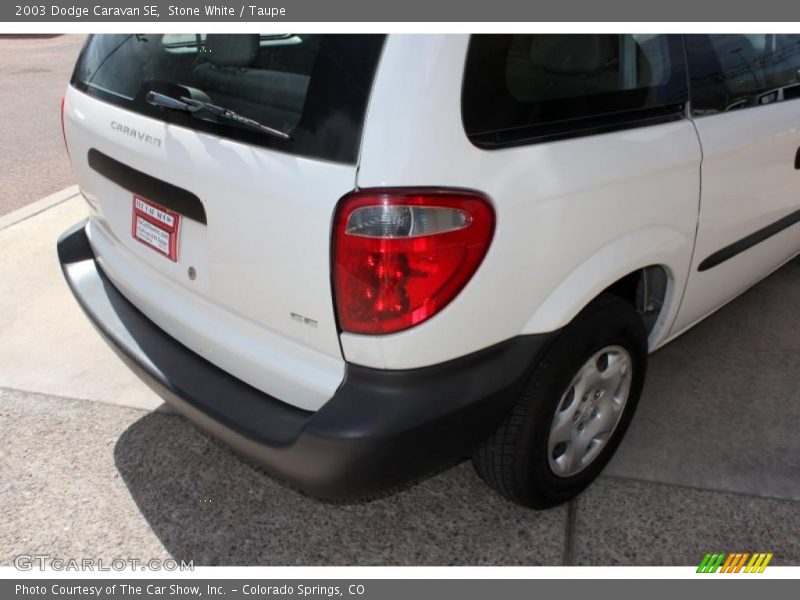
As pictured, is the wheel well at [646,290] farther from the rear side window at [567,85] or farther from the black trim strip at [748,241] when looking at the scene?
the rear side window at [567,85]

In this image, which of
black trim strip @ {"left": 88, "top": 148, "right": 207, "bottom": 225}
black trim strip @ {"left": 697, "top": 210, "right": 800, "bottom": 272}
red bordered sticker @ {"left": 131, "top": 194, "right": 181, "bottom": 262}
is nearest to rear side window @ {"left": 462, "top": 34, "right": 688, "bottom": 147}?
black trim strip @ {"left": 697, "top": 210, "right": 800, "bottom": 272}

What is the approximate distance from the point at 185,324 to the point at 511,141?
1.11m

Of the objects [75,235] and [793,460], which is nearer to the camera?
[793,460]

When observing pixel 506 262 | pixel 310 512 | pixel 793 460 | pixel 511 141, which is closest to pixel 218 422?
pixel 310 512

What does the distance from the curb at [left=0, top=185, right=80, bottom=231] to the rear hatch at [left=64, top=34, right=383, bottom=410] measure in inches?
118

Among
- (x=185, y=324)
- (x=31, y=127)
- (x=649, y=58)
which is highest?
(x=649, y=58)

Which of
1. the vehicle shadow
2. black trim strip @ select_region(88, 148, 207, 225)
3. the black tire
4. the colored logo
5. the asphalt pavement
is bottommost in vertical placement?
the asphalt pavement

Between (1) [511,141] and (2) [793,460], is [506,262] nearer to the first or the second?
(1) [511,141]

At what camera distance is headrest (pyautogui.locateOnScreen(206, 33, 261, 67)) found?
204cm

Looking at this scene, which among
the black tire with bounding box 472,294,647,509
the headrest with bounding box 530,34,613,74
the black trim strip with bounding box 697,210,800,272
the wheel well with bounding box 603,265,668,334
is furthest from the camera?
the black trim strip with bounding box 697,210,800,272

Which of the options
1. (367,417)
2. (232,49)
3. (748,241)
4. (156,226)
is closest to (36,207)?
(156,226)

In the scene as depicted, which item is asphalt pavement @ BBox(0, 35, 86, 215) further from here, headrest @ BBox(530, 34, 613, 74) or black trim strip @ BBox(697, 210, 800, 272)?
black trim strip @ BBox(697, 210, 800, 272)

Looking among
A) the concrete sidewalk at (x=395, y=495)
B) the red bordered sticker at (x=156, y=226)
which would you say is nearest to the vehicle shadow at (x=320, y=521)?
the concrete sidewalk at (x=395, y=495)

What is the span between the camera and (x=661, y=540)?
236cm
